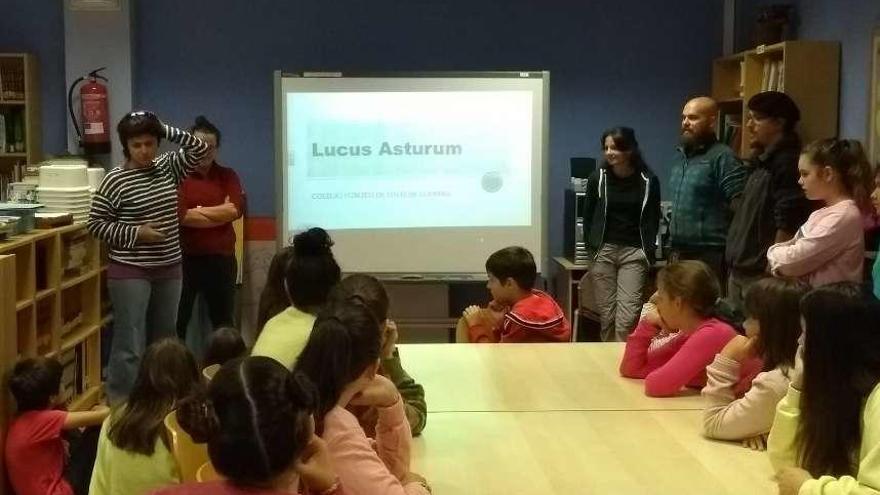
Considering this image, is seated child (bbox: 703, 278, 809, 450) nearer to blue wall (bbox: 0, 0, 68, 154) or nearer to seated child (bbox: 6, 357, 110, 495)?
seated child (bbox: 6, 357, 110, 495)

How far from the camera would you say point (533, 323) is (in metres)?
3.65

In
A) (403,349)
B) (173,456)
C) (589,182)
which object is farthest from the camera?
(589,182)

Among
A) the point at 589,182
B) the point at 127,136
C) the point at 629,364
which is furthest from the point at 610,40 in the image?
the point at 629,364

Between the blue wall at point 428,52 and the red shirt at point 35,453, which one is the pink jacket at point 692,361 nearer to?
the red shirt at point 35,453

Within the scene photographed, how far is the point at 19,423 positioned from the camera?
3.04 meters

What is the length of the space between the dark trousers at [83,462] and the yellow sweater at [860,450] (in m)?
2.02

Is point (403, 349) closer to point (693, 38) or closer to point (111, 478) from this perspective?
point (111, 478)

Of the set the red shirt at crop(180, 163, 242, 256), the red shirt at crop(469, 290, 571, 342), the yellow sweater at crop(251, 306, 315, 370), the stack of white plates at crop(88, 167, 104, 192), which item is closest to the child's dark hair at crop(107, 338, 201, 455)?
the yellow sweater at crop(251, 306, 315, 370)

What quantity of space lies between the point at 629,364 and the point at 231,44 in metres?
3.82

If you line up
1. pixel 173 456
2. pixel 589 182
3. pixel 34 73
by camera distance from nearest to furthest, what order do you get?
pixel 173 456 < pixel 589 182 < pixel 34 73

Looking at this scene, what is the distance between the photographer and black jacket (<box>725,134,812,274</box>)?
4277 millimetres

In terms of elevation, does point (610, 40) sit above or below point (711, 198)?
above

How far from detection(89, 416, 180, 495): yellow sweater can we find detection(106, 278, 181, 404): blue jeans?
2.28m

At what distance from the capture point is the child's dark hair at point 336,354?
1900mm
